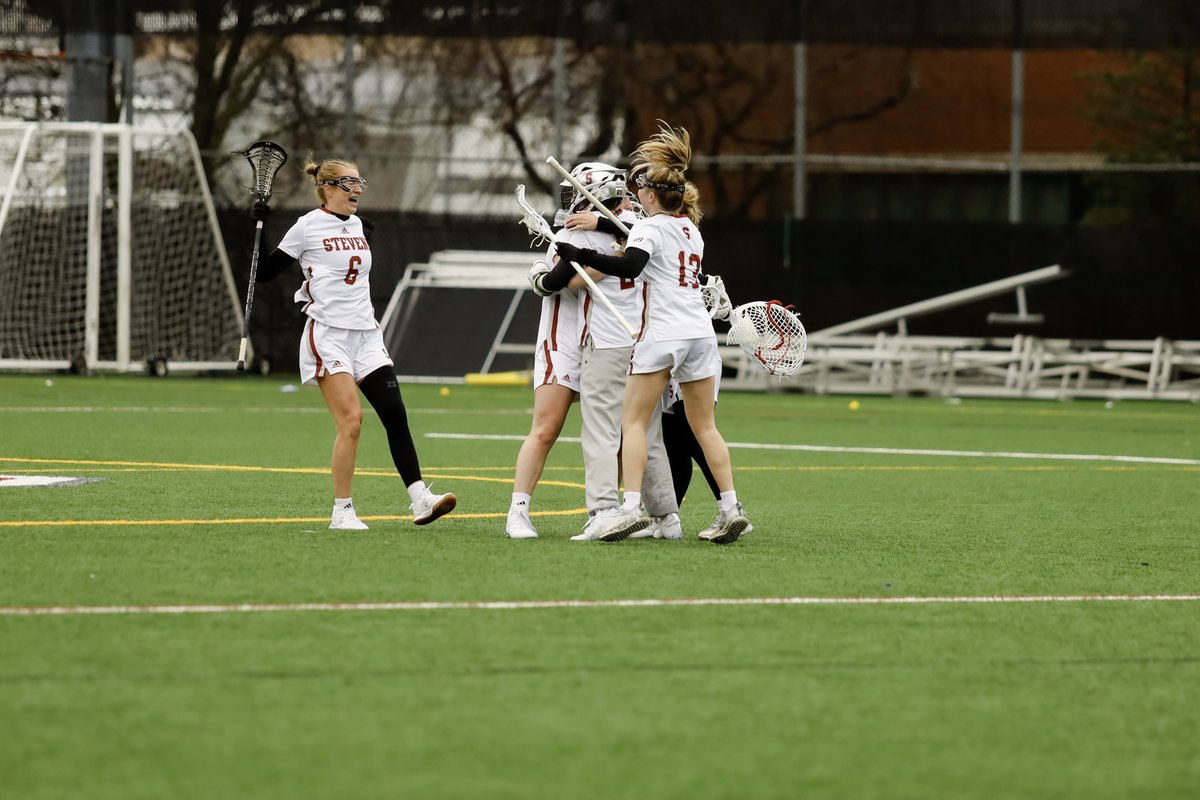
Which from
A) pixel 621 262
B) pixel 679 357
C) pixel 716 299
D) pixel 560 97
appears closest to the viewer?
pixel 621 262

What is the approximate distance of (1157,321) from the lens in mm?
25531

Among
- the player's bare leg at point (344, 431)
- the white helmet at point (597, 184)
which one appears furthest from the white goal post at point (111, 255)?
the white helmet at point (597, 184)

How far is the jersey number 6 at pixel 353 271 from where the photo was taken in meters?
9.48

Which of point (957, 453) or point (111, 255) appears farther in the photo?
point (111, 255)

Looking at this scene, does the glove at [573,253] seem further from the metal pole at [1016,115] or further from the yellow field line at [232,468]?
the metal pole at [1016,115]

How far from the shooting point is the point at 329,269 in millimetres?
9438


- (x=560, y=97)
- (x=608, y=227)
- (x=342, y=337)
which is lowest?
(x=342, y=337)

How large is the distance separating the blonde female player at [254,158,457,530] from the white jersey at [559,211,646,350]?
3.61 ft

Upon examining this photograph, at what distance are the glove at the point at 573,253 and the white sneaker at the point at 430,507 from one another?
4.36 ft

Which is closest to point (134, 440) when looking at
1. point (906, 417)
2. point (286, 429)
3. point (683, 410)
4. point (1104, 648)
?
point (286, 429)

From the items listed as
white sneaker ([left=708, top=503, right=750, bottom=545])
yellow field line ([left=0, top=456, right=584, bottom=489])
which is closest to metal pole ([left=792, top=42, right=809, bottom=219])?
yellow field line ([left=0, top=456, right=584, bottom=489])

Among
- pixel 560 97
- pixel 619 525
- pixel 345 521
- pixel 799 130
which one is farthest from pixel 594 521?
pixel 560 97

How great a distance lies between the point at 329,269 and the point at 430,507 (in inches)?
51.5

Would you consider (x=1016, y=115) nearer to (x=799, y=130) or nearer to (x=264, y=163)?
(x=799, y=130)
